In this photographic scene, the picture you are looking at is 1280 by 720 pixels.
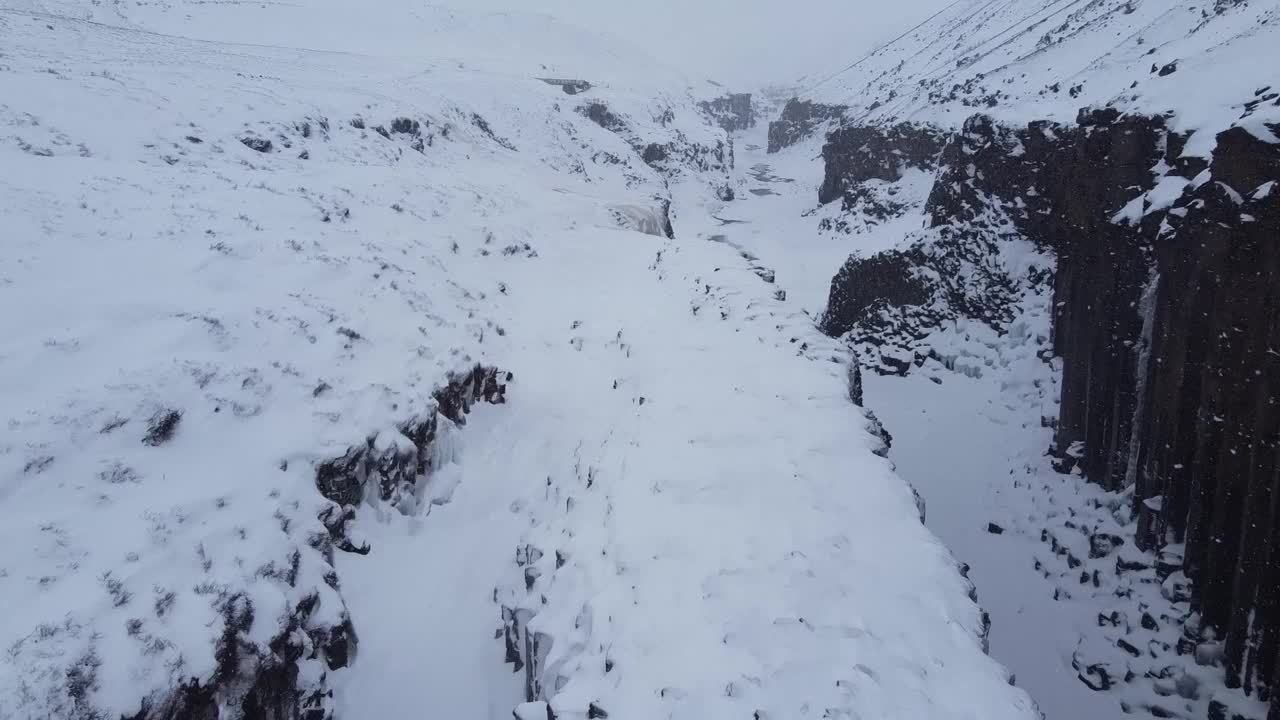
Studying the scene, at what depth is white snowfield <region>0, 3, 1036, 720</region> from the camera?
525 centimetres

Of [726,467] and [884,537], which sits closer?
[884,537]

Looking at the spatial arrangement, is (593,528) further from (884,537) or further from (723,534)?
(884,537)

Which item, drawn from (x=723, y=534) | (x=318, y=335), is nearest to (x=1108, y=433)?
(x=723, y=534)

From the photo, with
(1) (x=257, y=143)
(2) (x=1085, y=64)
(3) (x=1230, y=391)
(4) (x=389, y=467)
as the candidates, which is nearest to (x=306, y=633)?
(4) (x=389, y=467)

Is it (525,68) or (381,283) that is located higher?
(525,68)

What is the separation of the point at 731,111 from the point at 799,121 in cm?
3369

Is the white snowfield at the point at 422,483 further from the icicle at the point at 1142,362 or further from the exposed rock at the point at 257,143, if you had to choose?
the icicle at the point at 1142,362

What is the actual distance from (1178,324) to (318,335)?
41.8 feet

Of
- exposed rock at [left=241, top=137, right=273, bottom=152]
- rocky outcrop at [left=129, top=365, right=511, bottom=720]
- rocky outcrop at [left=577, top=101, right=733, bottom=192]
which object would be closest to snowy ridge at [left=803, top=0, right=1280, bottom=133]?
rocky outcrop at [left=129, top=365, right=511, bottom=720]

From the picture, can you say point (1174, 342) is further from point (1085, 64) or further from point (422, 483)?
point (1085, 64)

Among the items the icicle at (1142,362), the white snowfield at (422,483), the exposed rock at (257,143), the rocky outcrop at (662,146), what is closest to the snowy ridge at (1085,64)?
the icicle at (1142,362)

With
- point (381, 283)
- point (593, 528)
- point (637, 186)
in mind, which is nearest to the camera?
point (593, 528)

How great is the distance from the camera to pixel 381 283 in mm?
12789

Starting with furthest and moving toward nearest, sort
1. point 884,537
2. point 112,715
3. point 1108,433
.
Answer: point 1108,433 → point 884,537 → point 112,715
